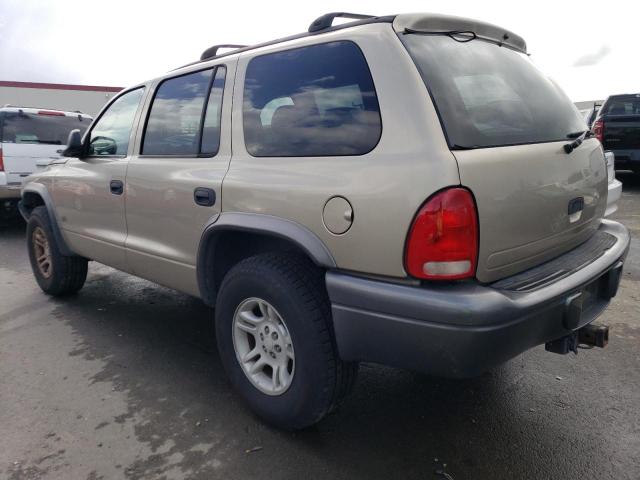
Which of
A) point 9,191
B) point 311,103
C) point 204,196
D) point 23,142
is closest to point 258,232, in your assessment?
point 204,196

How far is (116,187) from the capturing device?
3453 mm

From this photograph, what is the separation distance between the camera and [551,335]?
6.95 feet

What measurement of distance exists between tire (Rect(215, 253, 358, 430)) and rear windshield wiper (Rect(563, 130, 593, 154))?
4.20 feet

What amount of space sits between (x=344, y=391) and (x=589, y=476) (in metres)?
1.09

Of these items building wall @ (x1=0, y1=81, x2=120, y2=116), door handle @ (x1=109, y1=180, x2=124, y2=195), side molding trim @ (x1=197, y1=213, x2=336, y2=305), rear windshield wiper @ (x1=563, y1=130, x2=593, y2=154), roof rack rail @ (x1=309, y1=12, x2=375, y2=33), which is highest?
building wall @ (x1=0, y1=81, x2=120, y2=116)

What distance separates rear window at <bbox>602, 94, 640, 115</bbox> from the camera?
9.63 metres

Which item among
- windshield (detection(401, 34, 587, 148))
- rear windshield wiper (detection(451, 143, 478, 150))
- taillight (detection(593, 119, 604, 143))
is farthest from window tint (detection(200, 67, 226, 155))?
taillight (detection(593, 119, 604, 143))

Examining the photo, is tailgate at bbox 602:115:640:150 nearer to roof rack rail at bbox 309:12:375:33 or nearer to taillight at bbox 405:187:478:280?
roof rack rail at bbox 309:12:375:33

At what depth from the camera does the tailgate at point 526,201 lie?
195cm

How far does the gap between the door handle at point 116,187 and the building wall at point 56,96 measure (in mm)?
21534

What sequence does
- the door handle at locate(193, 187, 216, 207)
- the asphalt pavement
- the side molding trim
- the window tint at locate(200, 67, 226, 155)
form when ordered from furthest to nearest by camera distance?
the window tint at locate(200, 67, 226, 155) → the door handle at locate(193, 187, 216, 207) → the asphalt pavement → the side molding trim

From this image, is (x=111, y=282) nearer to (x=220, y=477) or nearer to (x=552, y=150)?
(x=220, y=477)

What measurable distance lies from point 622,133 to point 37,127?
9777 millimetres

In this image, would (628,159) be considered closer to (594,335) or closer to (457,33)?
(594,335)
